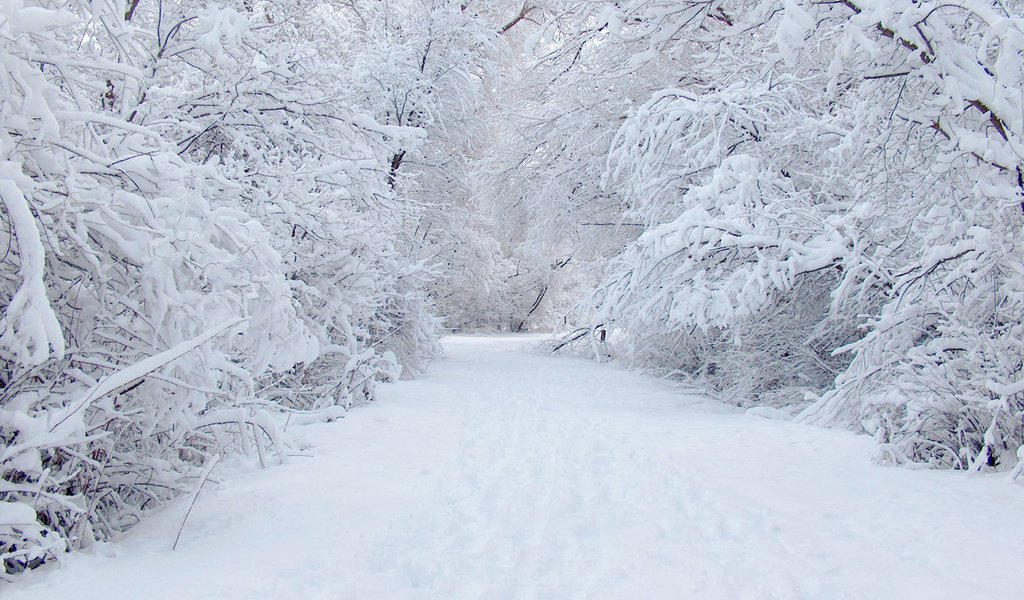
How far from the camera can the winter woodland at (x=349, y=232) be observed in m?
2.92

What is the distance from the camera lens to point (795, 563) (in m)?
3.15

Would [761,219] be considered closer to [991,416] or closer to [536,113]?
[991,416]

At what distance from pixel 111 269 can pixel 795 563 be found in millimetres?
3436

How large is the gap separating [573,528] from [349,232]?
4.45m

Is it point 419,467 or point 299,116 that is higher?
point 299,116

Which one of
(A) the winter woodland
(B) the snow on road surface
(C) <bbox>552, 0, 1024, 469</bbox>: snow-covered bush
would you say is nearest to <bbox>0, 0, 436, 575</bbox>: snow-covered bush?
(A) the winter woodland

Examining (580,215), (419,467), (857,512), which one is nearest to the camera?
(857,512)

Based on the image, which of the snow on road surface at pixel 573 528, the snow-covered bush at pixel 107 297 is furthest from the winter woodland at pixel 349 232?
the snow on road surface at pixel 573 528

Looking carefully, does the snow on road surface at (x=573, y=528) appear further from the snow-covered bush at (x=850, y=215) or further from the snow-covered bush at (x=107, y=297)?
the snow-covered bush at (x=850, y=215)

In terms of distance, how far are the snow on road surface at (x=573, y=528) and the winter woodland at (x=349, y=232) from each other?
13.3 inches

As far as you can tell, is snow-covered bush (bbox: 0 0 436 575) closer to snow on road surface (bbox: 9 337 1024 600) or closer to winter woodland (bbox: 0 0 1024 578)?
winter woodland (bbox: 0 0 1024 578)

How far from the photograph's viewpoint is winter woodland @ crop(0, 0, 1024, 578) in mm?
2916

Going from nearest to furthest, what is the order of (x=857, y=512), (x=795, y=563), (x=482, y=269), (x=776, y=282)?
(x=795, y=563)
(x=857, y=512)
(x=776, y=282)
(x=482, y=269)

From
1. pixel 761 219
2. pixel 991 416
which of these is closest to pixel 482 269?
pixel 761 219
